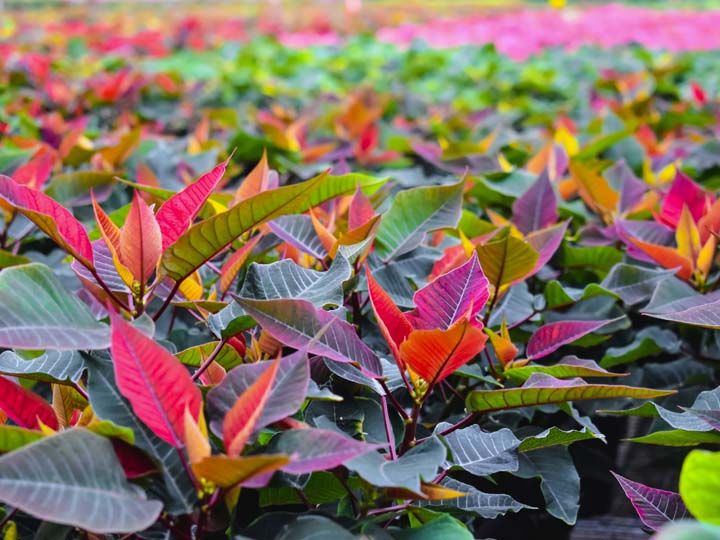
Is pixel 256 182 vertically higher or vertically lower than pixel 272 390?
higher

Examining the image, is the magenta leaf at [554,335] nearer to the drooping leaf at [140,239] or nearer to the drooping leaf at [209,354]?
the drooping leaf at [209,354]

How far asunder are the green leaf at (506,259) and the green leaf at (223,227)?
27cm

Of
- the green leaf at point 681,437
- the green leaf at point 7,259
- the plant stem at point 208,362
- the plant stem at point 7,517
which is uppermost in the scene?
the green leaf at point 7,259

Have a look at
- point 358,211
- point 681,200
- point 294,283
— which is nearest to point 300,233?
point 358,211

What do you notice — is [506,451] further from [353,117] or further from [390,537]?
[353,117]

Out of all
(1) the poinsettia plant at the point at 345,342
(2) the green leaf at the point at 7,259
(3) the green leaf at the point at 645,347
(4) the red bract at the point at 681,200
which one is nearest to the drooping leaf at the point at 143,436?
(1) the poinsettia plant at the point at 345,342

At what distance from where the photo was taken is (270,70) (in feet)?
14.4

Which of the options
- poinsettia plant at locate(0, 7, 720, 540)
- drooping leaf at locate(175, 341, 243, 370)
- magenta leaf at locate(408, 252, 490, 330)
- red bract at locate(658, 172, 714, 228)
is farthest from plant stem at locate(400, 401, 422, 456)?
red bract at locate(658, 172, 714, 228)

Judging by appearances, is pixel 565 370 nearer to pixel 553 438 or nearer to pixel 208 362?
pixel 553 438

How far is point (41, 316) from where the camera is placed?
816 millimetres

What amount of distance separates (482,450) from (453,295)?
19cm

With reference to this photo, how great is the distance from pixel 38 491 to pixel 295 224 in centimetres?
64

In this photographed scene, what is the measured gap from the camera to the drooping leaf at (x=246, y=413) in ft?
2.42

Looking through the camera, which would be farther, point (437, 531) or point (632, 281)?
point (632, 281)
